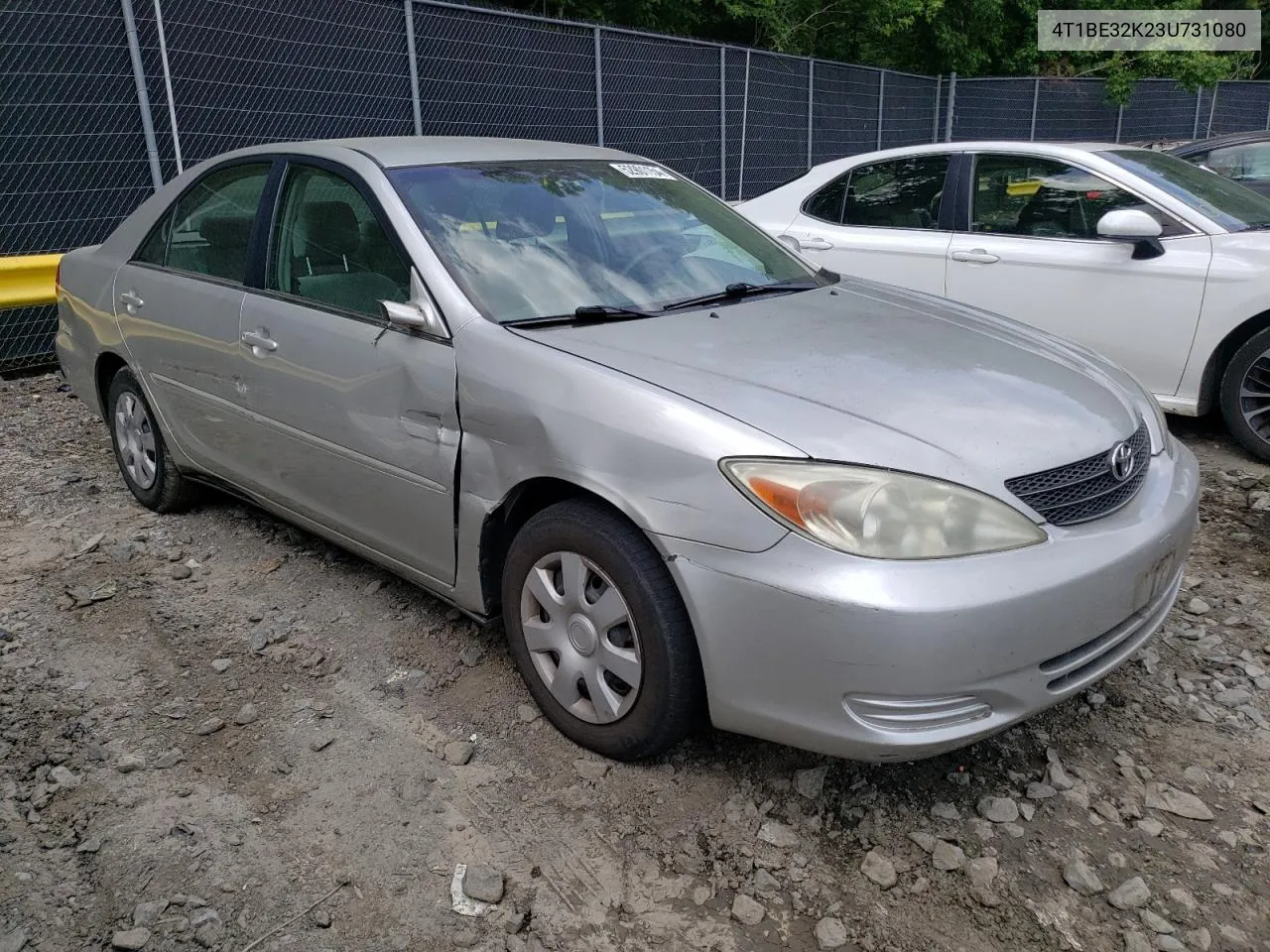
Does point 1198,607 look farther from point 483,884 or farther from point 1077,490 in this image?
point 483,884

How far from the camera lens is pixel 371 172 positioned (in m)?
3.29

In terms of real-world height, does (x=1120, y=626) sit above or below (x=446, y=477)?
below

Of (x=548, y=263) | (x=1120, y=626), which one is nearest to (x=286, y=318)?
(x=548, y=263)

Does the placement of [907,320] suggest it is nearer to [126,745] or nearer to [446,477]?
[446,477]

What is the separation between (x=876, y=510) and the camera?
225cm

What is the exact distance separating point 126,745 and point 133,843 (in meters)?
0.48

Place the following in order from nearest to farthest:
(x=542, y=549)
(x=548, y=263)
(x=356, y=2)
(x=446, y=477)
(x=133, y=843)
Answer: (x=133, y=843) → (x=542, y=549) → (x=446, y=477) → (x=548, y=263) → (x=356, y=2)

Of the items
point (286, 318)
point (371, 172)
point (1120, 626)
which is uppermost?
point (371, 172)

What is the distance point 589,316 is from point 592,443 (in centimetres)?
57

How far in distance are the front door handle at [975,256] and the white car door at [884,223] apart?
3.0 inches

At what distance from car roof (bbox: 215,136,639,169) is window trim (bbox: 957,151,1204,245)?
267 cm

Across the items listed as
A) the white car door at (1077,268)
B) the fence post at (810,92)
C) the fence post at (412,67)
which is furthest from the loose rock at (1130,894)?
the fence post at (810,92)

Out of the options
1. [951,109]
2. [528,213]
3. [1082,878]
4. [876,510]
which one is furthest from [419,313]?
[951,109]

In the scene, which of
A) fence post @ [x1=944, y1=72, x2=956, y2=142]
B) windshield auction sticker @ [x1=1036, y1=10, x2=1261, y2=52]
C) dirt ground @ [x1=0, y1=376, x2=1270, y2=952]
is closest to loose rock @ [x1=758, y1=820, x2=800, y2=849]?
dirt ground @ [x1=0, y1=376, x2=1270, y2=952]
